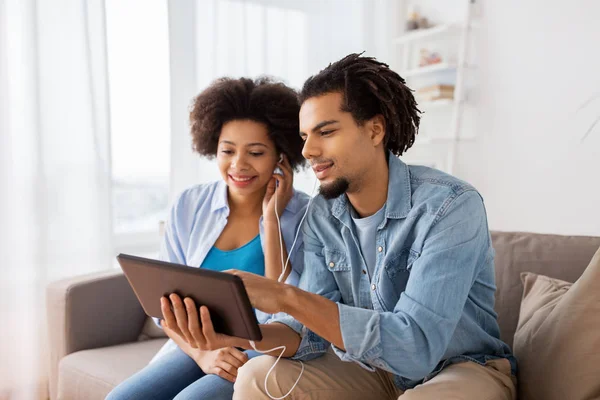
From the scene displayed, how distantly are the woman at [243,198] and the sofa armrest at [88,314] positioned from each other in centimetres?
41

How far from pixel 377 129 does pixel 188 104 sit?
167cm

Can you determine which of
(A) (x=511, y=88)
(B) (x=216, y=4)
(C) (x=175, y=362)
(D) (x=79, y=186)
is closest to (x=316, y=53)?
(B) (x=216, y=4)

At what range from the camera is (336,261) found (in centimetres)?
143

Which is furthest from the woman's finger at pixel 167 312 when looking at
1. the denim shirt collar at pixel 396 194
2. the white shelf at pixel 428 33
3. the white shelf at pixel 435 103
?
the white shelf at pixel 428 33

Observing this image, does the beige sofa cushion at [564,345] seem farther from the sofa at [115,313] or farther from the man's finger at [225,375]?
the man's finger at [225,375]

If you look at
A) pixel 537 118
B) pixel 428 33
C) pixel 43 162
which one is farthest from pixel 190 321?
pixel 428 33

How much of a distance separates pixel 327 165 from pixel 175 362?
0.70 m

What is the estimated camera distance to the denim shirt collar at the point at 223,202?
171 centimetres

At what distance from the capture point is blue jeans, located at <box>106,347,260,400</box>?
136 cm

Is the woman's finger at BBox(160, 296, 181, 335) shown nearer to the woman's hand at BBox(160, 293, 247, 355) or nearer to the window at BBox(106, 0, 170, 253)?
the woman's hand at BBox(160, 293, 247, 355)

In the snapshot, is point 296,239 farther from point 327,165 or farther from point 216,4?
point 216,4

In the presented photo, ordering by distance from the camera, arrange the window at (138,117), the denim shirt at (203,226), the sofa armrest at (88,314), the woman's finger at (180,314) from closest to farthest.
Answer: the woman's finger at (180,314) → the denim shirt at (203,226) → the sofa armrest at (88,314) → the window at (138,117)

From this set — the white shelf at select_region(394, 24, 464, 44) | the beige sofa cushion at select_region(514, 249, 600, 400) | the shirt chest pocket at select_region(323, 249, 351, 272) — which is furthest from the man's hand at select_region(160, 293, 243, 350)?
the white shelf at select_region(394, 24, 464, 44)

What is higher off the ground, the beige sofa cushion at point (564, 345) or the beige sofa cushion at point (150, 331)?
the beige sofa cushion at point (564, 345)
